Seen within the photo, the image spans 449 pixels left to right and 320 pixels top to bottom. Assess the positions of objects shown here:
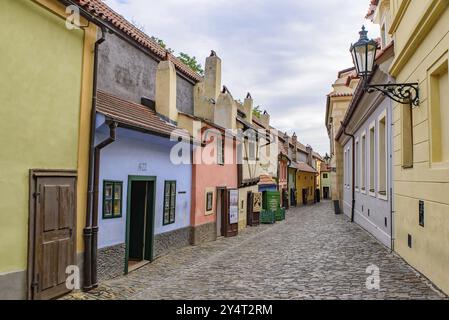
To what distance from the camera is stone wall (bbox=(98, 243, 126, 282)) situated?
7.99 m

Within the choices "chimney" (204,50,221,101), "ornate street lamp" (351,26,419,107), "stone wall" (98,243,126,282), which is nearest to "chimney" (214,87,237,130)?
"chimney" (204,50,221,101)

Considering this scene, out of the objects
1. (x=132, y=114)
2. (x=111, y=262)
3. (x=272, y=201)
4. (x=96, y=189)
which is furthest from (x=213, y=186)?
(x=272, y=201)

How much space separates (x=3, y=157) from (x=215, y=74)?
1283 centimetres

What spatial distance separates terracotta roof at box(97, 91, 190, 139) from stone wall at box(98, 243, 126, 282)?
97.9 inches

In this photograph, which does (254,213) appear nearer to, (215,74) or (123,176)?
(215,74)

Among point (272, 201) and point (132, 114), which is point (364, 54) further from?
point (272, 201)

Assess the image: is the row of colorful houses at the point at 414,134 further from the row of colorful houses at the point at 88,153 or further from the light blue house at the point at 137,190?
the row of colorful houses at the point at 88,153

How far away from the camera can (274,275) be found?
333 inches

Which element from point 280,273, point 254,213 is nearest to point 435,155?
point 280,273

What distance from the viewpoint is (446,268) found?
6.05m

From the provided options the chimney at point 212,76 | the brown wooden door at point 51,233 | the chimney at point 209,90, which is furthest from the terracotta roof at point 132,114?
the chimney at point 212,76

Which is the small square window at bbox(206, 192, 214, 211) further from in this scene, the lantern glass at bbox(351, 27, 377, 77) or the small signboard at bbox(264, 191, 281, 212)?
the small signboard at bbox(264, 191, 281, 212)

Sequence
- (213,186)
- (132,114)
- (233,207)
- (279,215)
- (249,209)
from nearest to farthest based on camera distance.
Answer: (132,114) < (213,186) < (233,207) < (249,209) < (279,215)

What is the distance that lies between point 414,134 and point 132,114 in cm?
595
